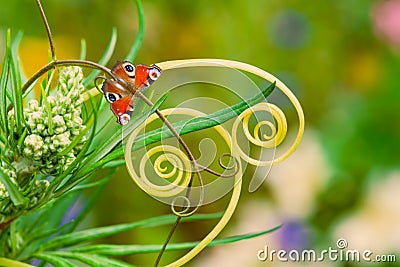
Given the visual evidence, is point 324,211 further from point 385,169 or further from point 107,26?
point 107,26

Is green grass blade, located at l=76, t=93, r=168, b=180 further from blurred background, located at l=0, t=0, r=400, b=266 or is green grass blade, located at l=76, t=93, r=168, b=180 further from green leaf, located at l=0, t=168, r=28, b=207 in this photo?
blurred background, located at l=0, t=0, r=400, b=266

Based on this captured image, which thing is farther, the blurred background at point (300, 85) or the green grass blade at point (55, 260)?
the blurred background at point (300, 85)

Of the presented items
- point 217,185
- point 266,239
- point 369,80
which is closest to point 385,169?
point 266,239

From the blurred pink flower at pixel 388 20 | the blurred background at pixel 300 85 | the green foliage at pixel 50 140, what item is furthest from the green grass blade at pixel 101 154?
the blurred pink flower at pixel 388 20

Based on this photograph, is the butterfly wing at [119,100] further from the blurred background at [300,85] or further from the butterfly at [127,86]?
the blurred background at [300,85]

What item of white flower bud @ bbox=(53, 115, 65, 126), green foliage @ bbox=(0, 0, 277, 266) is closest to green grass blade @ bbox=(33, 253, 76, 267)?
green foliage @ bbox=(0, 0, 277, 266)

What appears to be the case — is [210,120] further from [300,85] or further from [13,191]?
[300,85]
